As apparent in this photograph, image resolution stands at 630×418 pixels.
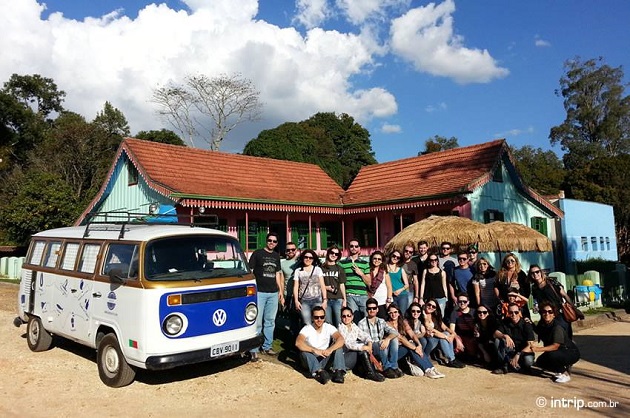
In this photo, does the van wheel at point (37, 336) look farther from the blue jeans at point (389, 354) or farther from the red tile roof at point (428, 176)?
the red tile roof at point (428, 176)

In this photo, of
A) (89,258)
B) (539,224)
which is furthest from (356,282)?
(539,224)

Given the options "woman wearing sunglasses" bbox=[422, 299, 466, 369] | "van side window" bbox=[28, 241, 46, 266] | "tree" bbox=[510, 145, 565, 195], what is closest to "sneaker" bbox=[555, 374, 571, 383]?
"woman wearing sunglasses" bbox=[422, 299, 466, 369]

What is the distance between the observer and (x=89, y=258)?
6.84 metres

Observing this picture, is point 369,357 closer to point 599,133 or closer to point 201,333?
point 201,333

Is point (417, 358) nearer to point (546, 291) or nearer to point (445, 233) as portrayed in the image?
point (546, 291)

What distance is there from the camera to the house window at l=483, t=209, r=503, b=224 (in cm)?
1687

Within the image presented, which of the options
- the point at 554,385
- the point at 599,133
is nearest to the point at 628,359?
the point at 554,385

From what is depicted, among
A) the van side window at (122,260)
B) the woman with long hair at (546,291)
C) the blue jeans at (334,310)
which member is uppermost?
the van side window at (122,260)

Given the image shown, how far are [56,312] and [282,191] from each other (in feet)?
40.9

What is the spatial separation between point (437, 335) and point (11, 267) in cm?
2425

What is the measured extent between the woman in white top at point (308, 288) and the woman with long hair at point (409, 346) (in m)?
1.05

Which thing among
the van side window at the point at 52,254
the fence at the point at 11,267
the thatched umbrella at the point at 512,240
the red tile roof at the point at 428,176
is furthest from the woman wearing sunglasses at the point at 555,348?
the fence at the point at 11,267

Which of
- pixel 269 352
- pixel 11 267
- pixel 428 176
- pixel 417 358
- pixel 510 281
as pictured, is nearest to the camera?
pixel 417 358

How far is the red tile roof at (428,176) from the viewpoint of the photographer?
54.9 ft
